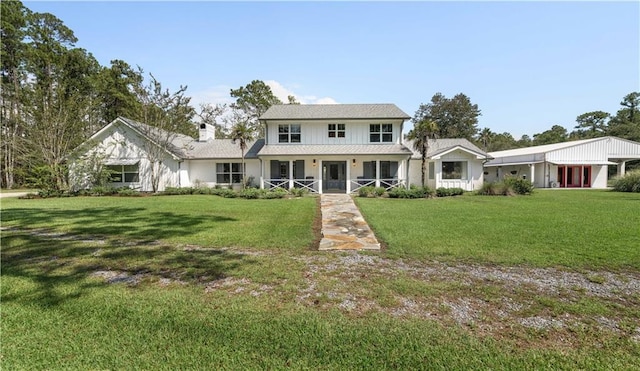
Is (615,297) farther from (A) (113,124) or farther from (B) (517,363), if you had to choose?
(A) (113,124)

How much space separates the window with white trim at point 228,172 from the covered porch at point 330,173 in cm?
263

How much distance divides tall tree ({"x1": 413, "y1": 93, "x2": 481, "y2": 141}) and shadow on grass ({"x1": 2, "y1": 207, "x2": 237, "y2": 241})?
47537mm

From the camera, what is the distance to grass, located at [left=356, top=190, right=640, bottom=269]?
580 cm

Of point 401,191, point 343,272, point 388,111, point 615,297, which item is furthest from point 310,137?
point 615,297

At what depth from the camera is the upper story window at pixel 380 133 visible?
823 inches

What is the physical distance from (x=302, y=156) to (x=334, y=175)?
11.5 feet

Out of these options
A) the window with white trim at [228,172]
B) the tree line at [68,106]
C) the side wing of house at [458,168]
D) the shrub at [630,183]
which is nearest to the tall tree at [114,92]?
the tree line at [68,106]

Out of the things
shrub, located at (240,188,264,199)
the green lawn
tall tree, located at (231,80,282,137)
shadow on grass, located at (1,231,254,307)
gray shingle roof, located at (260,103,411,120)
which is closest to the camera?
the green lawn

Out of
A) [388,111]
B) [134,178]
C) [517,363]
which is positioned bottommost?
[517,363]

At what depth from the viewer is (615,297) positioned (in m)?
4.03

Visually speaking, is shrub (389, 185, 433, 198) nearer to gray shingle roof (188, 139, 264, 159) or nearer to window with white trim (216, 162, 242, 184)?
gray shingle roof (188, 139, 264, 159)

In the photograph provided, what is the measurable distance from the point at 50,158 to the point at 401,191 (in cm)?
2344

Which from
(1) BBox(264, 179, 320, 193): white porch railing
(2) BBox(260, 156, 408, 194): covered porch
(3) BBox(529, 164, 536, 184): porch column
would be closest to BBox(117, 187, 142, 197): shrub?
(2) BBox(260, 156, 408, 194): covered porch

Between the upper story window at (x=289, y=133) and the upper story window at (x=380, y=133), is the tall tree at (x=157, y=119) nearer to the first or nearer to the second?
the upper story window at (x=289, y=133)
